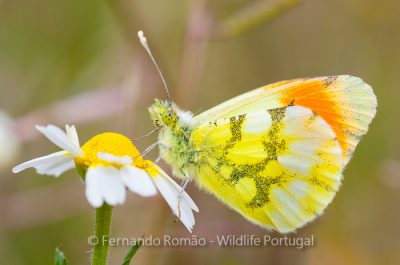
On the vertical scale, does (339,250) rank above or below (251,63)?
below

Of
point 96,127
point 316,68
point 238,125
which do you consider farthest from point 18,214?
point 316,68

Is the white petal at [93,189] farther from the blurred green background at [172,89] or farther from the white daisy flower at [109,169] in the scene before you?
the blurred green background at [172,89]

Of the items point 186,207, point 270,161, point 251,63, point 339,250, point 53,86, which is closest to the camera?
point 186,207

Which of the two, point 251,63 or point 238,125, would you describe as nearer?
point 238,125

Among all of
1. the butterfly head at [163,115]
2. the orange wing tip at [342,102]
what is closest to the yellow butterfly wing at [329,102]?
the orange wing tip at [342,102]

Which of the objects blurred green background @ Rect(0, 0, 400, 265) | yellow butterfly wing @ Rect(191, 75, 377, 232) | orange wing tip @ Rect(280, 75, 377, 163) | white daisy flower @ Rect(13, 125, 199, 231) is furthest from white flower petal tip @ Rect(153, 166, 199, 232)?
blurred green background @ Rect(0, 0, 400, 265)

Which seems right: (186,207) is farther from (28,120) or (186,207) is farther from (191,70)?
(28,120)

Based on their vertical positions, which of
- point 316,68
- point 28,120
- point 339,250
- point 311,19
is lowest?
point 339,250
